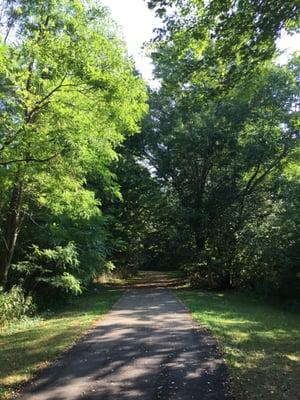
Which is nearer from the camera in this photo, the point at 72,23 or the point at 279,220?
the point at 72,23

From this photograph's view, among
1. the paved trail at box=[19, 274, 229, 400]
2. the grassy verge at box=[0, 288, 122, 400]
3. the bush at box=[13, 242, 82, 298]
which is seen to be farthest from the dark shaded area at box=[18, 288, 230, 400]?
the bush at box=[13, 242, 82, 298]

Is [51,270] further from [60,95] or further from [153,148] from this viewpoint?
[153,148]

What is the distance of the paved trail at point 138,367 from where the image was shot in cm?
641

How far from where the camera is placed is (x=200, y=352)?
872 centimetres

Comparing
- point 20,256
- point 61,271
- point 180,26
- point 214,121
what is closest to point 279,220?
point 214,121

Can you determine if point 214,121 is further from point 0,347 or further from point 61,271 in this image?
point 0,347

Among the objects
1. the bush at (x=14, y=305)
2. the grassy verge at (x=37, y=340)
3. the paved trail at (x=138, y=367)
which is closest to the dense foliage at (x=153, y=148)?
the bush at (x=14, y=305)

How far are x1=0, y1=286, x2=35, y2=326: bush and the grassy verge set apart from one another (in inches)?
16.4

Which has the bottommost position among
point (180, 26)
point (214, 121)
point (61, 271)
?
point (61, 271)

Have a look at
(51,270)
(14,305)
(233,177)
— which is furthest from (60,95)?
(233,177)

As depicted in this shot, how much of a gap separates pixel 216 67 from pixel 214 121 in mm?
15769

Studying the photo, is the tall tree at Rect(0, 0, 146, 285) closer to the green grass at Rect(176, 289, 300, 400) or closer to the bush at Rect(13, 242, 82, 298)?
the bush at Rect(13, 242, 82, 298)

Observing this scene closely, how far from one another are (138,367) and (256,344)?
3.32m

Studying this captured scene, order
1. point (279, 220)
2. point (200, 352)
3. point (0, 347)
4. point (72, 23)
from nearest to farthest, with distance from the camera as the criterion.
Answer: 1. point (200, 352)
2. point (0, 347)
3. point (72, 23)
4. point (279, 220)
